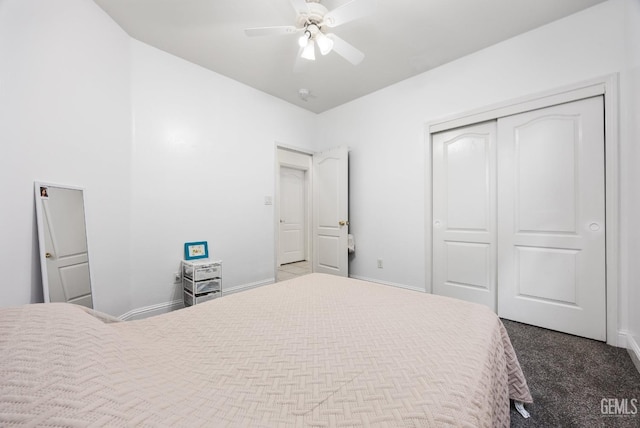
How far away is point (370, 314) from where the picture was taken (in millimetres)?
1182

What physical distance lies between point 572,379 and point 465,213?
157 cm

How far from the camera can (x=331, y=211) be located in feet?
12.3

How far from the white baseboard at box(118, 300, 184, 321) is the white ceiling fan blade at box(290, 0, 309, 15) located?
2.87m

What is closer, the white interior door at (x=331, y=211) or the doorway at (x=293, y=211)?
the white interior door at (x=331, y=211)

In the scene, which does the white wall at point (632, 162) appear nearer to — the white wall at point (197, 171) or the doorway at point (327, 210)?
the doorway at point (327, 210)

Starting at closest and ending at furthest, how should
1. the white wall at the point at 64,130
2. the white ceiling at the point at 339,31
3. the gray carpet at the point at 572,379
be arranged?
the gray carpet at the point at 572,379 → the white wall at the point at 64,130 → the white ceiling at the point at 339,31

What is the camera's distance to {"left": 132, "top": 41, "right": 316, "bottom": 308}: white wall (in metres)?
2.41

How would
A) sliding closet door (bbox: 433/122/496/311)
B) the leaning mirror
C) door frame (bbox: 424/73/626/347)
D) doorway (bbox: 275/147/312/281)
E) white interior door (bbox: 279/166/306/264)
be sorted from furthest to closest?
white interior door (bbox: 279/166/306/264) → doorway (bbox: 275/147/312/281) → sliding closet door (bbox: 433/122/496/311) → door frame (bbox: 424/73/626/347) → the leaning mirror

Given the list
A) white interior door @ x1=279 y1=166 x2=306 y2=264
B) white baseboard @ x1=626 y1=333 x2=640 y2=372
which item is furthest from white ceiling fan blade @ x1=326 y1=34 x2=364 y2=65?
white interior door @ x1=279 y1=166 x2=306 y2=264

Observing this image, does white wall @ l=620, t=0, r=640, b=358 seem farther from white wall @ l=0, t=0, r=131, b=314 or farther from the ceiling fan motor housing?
white wall @ l=0, t=0, r=131, b=314

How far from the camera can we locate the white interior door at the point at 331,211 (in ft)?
11.7

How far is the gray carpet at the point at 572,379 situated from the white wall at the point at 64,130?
2.81m

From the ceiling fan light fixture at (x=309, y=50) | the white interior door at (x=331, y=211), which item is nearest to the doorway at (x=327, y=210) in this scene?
the white interior door at (x=331, y=211)

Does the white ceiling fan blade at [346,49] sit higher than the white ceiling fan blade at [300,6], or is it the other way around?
the white ceiling fan blade at [300,6]
